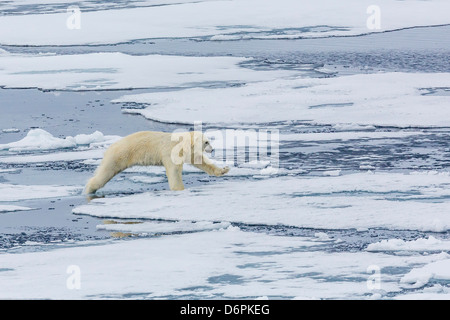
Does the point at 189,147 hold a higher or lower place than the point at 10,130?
higher

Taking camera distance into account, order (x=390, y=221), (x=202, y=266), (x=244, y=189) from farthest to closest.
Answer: (x=244, y=189)
(x=390, y=221)
(x=202, y=266)

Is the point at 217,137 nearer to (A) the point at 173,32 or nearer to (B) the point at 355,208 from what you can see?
(B) the point at 355,208

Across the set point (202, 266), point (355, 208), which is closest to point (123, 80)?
point (355, 208)

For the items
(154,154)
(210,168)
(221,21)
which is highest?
(221,21)

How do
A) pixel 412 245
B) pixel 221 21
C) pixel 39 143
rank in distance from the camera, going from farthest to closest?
pixel 221 21 → pixel 39 143 → pixel 412 245

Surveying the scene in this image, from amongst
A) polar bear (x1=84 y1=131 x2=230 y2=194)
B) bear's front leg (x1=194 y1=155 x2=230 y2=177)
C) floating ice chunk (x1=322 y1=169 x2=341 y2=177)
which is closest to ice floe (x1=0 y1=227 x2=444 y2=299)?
polar bear (x1=84 y1=131 x2=230 y2=194)

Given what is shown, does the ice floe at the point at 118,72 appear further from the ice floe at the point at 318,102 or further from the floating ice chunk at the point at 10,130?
the floating ice chunk at the point at 10,130

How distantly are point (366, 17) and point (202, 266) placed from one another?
15.4 meters

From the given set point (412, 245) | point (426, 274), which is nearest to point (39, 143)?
point (412, 245)

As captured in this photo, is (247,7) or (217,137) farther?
(247,7)

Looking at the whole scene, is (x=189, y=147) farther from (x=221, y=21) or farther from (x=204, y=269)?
(x=221, y=21)

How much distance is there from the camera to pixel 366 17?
20.4 m

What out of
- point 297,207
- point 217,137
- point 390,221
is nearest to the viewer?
point 390,221

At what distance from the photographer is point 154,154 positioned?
7.70m
